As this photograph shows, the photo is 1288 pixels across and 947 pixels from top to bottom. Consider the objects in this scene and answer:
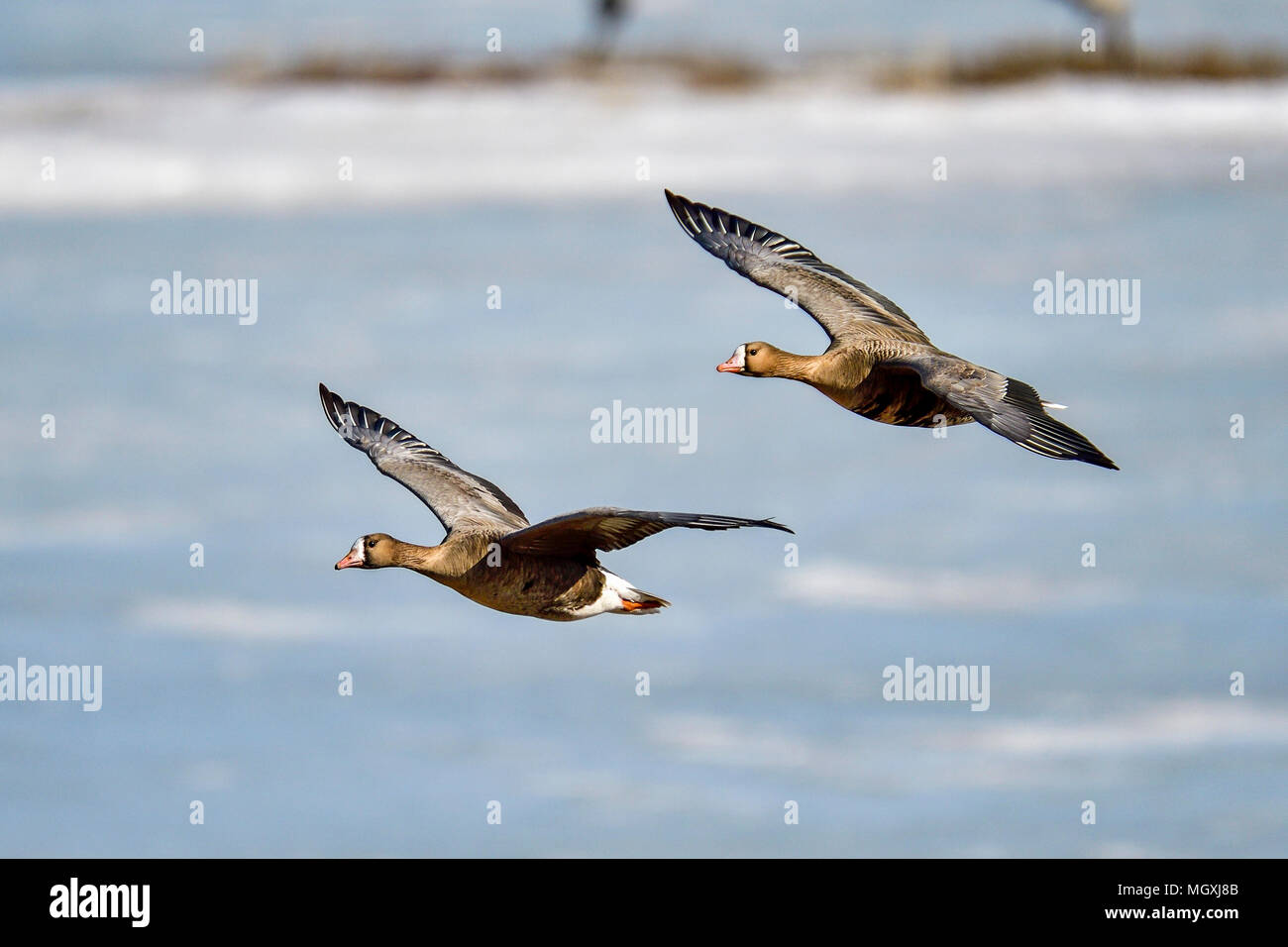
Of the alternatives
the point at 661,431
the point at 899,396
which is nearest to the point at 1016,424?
the point at 899,396

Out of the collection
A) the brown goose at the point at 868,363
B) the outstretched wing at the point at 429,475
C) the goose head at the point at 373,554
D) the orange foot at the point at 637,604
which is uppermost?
the brown goose at the point at 868,363

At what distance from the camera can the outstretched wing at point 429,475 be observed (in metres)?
12.8

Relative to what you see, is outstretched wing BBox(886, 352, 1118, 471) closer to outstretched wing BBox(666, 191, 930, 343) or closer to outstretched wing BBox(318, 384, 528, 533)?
outstretched wing BBox(666, 191, 930, 343)

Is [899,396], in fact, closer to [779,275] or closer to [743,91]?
[779,275]

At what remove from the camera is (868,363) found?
12.5 m

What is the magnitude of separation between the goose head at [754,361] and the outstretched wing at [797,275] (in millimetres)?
468

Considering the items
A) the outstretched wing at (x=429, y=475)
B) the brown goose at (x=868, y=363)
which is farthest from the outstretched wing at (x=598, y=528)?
the brown goose at (x=868, y=363)

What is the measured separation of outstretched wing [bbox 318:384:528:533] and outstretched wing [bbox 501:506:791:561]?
3.42 ft

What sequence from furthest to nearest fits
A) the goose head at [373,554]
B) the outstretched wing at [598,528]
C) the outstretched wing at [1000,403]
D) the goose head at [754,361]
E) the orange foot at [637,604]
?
the goose head at [754,361] → the goose head at [373,554] → the orange foot at [637,604] → the outstretched wing at [1000,403] → the outstretched wing at [598,528]

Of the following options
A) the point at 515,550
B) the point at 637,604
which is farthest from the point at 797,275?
the point at 515,550

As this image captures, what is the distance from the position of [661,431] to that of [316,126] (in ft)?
47.5

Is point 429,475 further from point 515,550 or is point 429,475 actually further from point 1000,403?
point 1000,403

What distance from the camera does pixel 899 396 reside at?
12461 mm

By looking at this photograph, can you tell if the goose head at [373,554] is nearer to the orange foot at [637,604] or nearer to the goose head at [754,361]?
the orange foot at [637,604]
